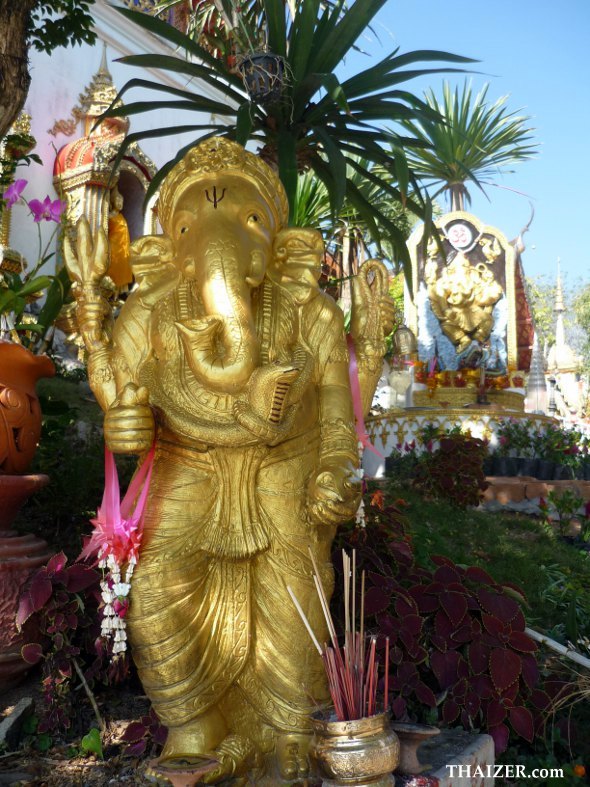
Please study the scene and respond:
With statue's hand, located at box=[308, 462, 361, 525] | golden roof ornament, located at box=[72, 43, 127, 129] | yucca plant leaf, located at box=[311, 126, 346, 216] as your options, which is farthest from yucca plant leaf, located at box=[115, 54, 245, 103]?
golden roof ornament, located at box=[72, 43, 127, 129]

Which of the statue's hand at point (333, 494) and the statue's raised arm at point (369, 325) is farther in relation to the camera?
the statue's raised arm at point (369, 325)

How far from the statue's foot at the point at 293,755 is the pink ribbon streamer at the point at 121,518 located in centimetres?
64

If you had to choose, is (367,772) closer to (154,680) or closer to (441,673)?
(154,680)

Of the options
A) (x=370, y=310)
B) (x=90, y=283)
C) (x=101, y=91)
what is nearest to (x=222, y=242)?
(x=90, y=283)

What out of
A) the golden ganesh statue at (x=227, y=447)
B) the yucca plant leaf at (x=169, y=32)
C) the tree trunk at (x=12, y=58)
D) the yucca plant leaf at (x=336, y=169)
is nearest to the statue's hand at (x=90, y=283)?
the golden ganesh statue at (x=227, y=447)

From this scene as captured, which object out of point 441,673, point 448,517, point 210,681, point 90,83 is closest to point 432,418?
point 448,517

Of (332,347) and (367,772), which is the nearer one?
(367,772)

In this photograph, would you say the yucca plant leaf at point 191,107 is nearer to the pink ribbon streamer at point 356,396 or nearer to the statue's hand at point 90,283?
the statue's hand at point 90,283

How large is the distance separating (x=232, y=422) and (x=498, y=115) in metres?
14.4

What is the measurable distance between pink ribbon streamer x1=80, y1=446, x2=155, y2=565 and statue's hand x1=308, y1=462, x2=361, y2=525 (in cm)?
47

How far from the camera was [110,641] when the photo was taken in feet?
7.73

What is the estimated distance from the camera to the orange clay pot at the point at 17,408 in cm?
271

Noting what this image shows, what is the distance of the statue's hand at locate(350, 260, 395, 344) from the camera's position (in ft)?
8.30

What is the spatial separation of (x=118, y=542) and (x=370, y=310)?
115 centimetres
